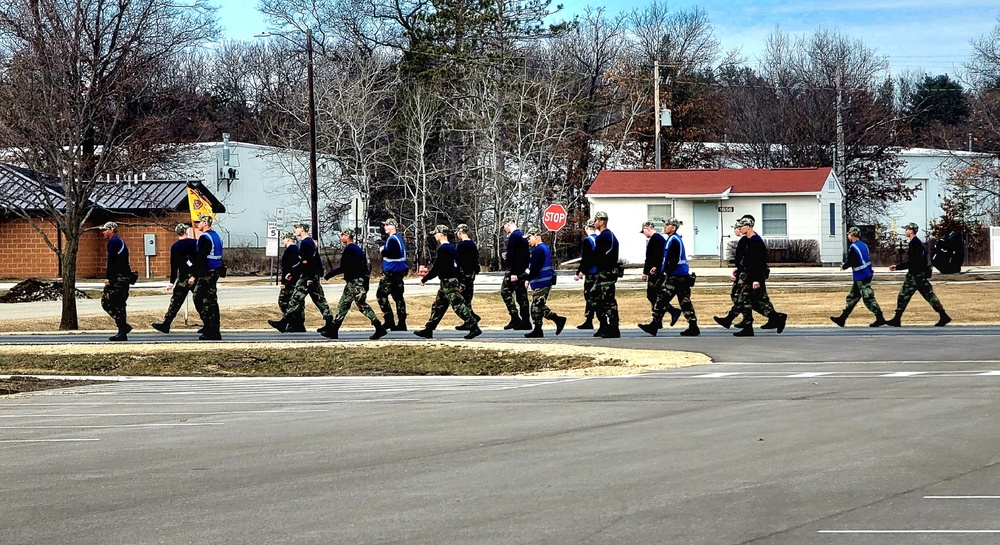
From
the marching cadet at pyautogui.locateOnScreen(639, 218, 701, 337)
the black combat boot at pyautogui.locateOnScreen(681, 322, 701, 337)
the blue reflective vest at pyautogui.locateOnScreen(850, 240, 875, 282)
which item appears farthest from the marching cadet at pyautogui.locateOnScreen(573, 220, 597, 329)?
the blue reflective vest at pyautogui.locateOnScreen(850, 240, 875, 282)

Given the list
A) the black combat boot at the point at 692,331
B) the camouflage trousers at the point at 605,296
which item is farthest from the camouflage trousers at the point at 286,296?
the black combat boot at the point at 692,331

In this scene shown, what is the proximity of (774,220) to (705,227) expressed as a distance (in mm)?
2770

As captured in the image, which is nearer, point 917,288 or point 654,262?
point 654,262

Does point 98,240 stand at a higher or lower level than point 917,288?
higher

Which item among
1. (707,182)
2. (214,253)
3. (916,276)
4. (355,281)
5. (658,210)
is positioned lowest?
(916,276)

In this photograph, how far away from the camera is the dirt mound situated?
38375 millimetres

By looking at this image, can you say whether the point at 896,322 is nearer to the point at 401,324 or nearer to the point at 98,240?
the point at 401,324

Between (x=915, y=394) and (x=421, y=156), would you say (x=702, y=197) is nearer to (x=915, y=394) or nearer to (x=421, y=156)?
(x=421, y=156)

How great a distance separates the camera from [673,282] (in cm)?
2220

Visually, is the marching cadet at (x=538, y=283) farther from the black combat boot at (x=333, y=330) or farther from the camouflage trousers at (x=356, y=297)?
the black combat boot at (x=333, y=330)

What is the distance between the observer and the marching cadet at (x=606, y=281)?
21781mm

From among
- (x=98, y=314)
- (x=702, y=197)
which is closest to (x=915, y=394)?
(x=98, y=314)

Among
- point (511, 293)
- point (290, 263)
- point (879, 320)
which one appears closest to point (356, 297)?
point (290, 263)

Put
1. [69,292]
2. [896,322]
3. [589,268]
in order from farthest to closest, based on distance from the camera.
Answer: [69,292] < [896,322] < [589,268]
